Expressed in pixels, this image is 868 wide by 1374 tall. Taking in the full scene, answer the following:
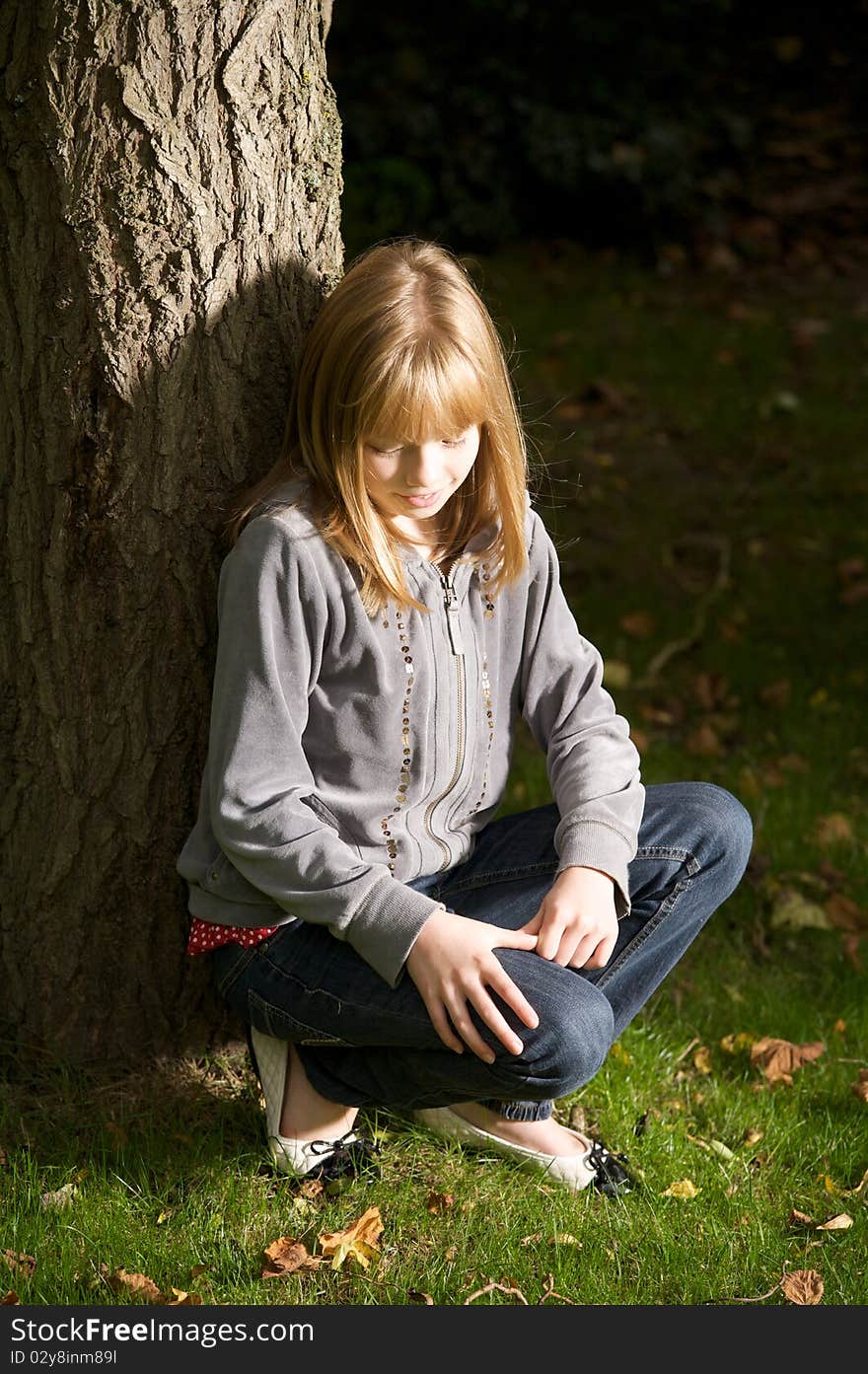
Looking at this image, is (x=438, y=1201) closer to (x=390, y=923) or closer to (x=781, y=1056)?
(x=390, y=923)

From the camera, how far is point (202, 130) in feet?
7.19

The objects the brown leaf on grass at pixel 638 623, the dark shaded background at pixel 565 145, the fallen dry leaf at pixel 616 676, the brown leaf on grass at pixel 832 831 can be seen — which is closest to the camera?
the brown leaf on grass at pixel 832 831

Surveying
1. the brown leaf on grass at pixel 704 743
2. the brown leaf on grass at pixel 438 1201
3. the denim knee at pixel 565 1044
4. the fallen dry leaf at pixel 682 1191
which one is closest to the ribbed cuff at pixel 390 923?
the denim knee at pixel 565 1044

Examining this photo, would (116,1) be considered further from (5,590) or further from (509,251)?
(509,251)

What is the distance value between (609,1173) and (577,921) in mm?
553

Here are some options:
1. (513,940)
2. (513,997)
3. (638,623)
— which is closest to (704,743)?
(638,623)

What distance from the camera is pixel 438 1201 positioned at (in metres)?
2.38

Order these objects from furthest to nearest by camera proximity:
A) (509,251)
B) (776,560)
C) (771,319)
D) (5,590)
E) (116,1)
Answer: (509,251), (771,319), (776,560), (5,590), (116,1)

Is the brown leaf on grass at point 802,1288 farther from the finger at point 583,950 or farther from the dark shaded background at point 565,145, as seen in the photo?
the dark shaded background at point 565,145

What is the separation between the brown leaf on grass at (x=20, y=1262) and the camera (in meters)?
2.17

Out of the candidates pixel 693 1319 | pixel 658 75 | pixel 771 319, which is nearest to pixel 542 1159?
pixel 693 1319

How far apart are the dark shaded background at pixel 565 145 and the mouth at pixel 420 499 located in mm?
4995

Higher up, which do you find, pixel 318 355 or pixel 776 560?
pixel 318 355

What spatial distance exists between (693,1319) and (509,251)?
20.6 ft
